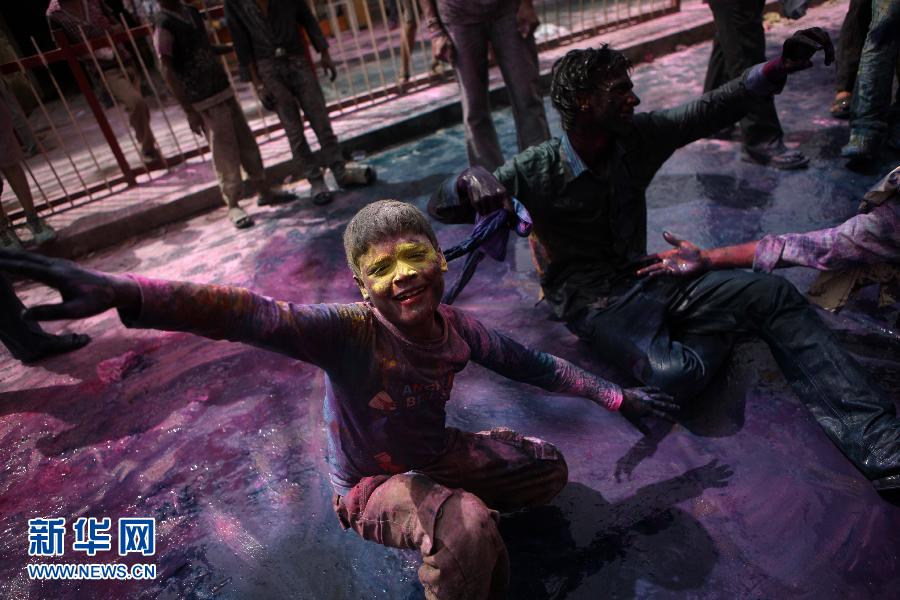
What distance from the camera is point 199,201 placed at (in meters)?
5.95

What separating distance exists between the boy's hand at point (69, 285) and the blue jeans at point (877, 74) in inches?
178

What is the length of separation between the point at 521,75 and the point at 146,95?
30.4 ft

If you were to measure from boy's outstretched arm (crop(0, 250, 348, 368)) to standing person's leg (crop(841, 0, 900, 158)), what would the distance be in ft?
12.9

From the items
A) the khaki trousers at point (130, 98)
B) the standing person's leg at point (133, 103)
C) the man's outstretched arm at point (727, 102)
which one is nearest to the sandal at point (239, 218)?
the standing person's leg at point (133, 103)

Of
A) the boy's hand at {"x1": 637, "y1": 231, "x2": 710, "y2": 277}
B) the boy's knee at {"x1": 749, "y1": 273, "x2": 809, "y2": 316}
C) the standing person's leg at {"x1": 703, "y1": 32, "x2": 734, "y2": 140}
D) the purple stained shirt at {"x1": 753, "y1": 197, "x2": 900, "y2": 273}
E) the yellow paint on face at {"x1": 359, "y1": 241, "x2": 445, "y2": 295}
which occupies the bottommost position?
the boy's knee at {"x1": 749, "y1": 273, "x2": 809, "y2": 316}

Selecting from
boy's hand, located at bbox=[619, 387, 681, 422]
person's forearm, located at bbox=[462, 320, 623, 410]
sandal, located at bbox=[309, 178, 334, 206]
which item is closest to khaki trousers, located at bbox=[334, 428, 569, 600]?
person's forearm, located at bbox=[462, 320, 623, 410]

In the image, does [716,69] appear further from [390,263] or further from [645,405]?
[390,263]

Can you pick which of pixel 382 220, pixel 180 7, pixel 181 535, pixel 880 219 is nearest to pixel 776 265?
pixel 880 219

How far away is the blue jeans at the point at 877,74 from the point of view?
379 centimetres

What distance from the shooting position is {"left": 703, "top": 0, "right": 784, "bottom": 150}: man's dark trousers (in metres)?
4.17

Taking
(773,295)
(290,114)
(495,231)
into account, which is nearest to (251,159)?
(290,114)

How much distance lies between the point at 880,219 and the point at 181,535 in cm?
307

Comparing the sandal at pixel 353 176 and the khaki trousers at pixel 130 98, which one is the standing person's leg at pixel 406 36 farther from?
the khaki trousers at pixel 130 98

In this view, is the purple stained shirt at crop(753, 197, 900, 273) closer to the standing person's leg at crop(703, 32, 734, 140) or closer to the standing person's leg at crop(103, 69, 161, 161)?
the standing person's leg at crop(703, 32, 734, 140)
